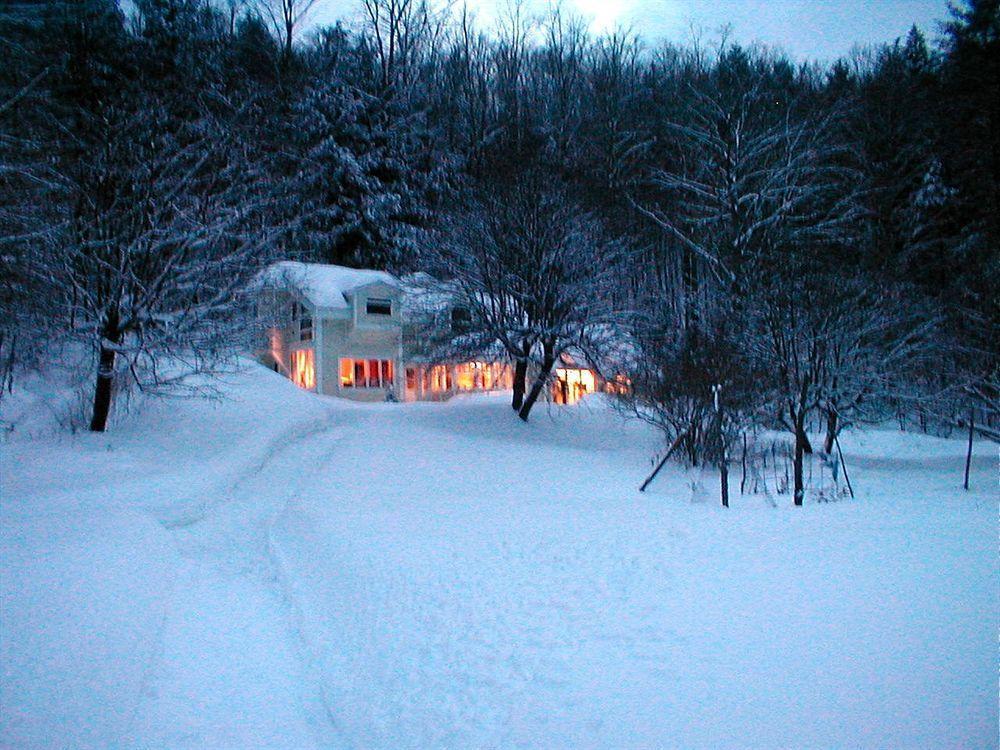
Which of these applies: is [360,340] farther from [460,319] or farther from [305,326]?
[460,319]

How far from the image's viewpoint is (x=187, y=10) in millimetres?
31297

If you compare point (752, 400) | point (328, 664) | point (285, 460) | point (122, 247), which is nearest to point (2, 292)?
point (122, 247)

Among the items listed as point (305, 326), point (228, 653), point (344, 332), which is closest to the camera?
point (228, 653)

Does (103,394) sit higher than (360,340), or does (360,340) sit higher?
(360,340)

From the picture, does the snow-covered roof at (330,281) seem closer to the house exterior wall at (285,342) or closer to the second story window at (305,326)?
the house exterior wall at (285,342)

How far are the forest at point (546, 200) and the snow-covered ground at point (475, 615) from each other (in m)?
3.57

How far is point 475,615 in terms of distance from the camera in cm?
638

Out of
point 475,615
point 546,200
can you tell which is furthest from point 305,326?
point 475,615

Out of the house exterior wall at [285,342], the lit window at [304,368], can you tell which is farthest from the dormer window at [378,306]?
the lit window at [304,368]

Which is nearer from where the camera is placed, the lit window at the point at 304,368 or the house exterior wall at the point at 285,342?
the house exterior wall at the point at 285,342

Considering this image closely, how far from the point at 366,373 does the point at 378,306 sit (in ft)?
10.0

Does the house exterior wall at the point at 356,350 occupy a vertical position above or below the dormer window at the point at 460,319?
below

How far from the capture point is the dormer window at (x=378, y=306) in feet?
90.9

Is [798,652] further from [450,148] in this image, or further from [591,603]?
[450,148]
